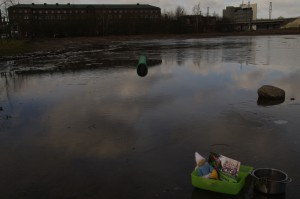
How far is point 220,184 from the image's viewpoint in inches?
209

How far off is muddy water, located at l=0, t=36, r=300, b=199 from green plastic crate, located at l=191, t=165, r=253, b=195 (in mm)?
106

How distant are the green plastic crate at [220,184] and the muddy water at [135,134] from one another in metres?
0.11

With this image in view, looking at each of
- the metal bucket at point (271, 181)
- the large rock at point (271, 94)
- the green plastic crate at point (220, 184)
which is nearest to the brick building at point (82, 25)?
the large rock at point (271, 94)

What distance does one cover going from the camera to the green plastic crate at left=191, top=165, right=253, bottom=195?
525 cm

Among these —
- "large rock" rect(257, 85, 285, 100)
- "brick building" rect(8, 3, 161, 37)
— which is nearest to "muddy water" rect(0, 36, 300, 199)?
"large rock" rect(257, 85, 285, 100)

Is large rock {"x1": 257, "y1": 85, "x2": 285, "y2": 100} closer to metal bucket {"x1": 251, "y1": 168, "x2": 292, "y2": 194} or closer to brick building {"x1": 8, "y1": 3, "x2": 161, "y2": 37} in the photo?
metal bucket {"x1": 251, "y1": 168, "x2": 292, "y2": 194}

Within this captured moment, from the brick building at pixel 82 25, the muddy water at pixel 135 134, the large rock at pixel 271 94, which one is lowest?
the muddy water at pixel 135 134

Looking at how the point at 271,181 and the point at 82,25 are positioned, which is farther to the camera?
the point at 82,25

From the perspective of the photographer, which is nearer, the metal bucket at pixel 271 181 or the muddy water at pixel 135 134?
the metal bucket at pixel 271 181

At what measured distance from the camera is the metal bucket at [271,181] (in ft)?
17.0

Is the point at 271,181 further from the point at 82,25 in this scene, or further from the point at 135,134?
the point at 82,25

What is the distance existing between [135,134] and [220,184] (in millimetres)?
3367

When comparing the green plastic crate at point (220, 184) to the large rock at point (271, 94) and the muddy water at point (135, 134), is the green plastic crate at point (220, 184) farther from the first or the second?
the large rock at point (271, 94)

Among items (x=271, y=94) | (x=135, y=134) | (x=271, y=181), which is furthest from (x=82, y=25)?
(x=271, y=181)
